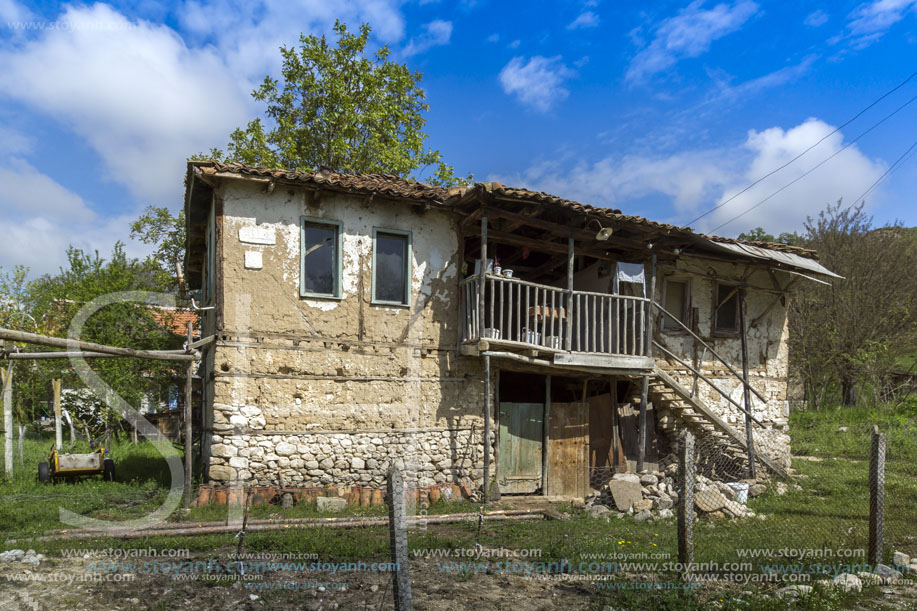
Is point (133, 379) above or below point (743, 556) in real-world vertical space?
above

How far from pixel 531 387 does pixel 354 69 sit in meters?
11.9

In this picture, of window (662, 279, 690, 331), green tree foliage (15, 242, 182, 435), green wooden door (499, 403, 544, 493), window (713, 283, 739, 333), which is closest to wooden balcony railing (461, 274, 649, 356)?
window (662, 279, 690, 331)

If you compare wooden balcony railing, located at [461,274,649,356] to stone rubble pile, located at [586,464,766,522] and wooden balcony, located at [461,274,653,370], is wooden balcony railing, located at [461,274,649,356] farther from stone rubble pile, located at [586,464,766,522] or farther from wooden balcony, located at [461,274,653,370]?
stone rubble pile, located at [586,464,766,522]

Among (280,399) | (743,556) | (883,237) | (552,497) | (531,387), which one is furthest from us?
(883,237)

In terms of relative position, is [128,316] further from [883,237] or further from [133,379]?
[883,237]

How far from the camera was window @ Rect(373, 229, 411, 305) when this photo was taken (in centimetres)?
1126

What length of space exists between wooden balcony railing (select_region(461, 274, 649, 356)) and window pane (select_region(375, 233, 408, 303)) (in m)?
1.18

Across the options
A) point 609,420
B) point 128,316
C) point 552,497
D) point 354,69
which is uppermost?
point 354,69

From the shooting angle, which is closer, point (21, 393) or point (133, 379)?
point (133, 379)

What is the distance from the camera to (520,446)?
12.5 m

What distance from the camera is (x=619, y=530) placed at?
8938mm

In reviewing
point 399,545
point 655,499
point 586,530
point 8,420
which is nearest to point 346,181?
point 586,530

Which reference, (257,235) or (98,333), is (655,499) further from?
(98,333)

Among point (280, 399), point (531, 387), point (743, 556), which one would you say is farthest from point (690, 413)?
point (280, 399)
